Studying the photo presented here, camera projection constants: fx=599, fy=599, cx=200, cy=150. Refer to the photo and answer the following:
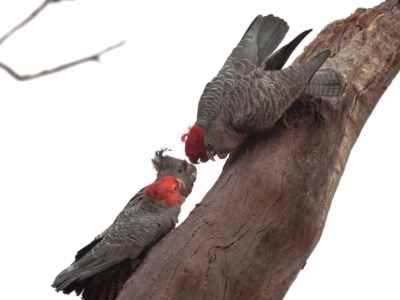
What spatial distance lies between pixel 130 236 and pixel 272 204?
3.38ft

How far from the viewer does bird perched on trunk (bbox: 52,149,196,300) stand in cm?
420

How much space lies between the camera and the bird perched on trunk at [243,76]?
461 cm

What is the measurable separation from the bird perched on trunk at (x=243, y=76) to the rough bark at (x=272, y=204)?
0.54 feet

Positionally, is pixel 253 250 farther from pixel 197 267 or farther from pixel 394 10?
pixel 394 10

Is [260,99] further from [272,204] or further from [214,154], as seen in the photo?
[272,204]

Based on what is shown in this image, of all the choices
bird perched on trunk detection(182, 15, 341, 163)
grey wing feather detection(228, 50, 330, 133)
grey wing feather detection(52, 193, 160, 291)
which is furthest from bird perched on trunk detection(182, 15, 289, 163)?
grey wing feather detection(52, 193, 160, 291)

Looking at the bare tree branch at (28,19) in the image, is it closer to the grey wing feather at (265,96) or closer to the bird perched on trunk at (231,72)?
the grey wing feather at (265,96)

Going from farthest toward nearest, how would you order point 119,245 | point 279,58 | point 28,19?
point 279,58, point 119,245, point 28,19

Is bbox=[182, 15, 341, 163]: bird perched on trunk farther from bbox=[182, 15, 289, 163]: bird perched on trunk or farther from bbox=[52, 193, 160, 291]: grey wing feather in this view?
bbox=[52, 193, 160, 291]: grey wing feather

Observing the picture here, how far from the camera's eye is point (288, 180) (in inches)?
162

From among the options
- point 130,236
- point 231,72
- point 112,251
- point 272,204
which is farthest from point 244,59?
point 112,251

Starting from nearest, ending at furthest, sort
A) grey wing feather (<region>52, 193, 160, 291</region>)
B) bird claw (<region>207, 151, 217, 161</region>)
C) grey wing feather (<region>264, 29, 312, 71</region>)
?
1. grey wing feather (<region>52, 193, 160, 291</region>)
2. bird claw (<region>207, 151, 217, 161</region>)
3. grey wing feather (<region>264, 29, 312, 71</region>)

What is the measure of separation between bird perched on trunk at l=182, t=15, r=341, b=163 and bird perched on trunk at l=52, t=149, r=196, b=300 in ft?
0.75

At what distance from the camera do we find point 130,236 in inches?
167
